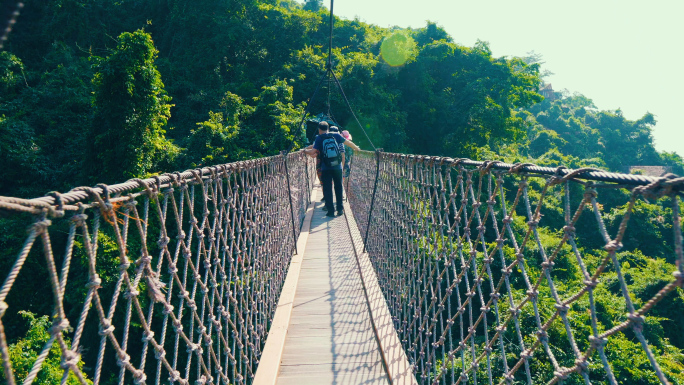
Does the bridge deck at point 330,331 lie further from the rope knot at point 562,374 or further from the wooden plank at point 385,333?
the rope knot at point 562,374

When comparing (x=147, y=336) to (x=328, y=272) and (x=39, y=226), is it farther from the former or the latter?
(x=328, y=272)

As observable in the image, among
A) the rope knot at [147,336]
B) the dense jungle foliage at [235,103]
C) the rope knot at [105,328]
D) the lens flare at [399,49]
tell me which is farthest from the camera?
the lens flare at [399,49]

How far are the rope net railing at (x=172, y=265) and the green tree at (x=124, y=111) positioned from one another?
224cm

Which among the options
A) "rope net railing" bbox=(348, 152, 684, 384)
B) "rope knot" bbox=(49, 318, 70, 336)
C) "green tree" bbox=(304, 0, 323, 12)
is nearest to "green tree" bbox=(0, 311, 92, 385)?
"rope net railing" bbox=(348, 152, 684, 384)

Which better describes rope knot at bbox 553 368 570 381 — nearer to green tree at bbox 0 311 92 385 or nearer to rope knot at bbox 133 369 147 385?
rope knot at bbox 133 369 147 385

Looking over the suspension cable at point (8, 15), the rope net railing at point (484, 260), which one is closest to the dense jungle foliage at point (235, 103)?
the rope net railing at point (484, 260)

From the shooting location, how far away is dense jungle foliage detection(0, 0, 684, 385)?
8125 mm

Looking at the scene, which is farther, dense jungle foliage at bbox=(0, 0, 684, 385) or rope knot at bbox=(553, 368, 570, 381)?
dense jungle foliage at bbox=(0, 0, 684, 385)

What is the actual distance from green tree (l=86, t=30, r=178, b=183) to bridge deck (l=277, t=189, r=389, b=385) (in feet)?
23.5

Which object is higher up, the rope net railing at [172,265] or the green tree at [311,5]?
the green tree at [311,5]

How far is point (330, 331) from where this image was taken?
1.91 m

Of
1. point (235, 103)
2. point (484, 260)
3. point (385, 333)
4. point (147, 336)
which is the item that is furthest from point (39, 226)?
point (235, 103)

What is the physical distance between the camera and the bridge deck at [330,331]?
5.26 ft

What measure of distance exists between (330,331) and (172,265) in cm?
108
